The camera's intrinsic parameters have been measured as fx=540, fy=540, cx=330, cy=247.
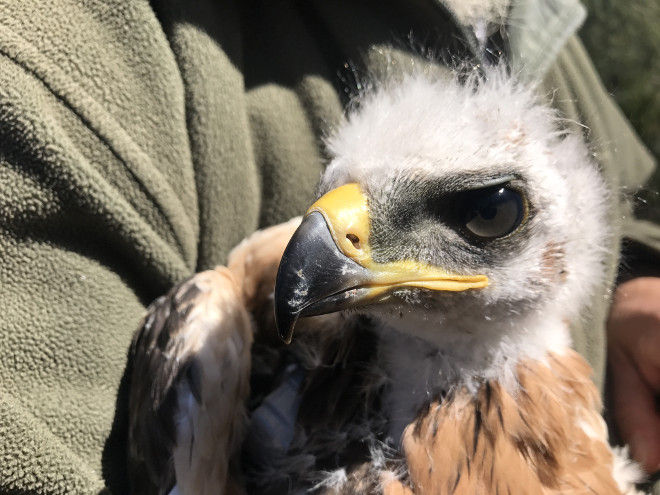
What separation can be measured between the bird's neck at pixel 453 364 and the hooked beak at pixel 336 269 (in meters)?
0.23

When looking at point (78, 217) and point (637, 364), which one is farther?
point (637, 364)

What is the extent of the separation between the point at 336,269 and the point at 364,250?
0.29ft

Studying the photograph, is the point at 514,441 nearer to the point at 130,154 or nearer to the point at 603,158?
the point at 603,158

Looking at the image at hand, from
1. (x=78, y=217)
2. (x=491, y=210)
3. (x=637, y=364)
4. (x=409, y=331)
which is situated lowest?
(x=637, y=364)

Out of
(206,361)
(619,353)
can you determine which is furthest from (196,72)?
(619,353)

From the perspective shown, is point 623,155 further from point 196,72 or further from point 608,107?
point 196,72

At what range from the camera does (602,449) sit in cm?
136

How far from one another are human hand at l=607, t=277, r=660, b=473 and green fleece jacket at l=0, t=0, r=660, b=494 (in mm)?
231

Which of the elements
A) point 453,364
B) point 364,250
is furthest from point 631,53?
point 364,250

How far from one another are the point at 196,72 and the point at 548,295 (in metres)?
1.12

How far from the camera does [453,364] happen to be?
134cm

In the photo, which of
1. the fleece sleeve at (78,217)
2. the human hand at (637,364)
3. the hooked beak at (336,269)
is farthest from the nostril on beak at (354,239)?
the human hand at (637,364)

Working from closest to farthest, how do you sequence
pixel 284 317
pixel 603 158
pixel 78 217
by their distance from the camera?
pixel 284 317, pixel 78 217, pixel 603 158

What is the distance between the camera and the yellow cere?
3.57ft
